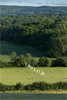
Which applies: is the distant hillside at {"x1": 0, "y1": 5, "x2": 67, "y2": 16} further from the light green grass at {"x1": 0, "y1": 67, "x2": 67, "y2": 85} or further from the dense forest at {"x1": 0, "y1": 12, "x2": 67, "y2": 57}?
the light green grass at {"x1": 0, "y1": 67, "x2": 67, "y2": 85}

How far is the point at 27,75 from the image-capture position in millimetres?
15352

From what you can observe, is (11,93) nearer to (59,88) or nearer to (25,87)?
(25,87)

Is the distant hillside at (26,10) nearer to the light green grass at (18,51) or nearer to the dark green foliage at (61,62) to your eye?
the light green grass at (18,51)

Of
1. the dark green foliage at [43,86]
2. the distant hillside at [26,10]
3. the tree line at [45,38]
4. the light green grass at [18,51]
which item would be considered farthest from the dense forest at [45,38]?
the distant hillside at [26,10]

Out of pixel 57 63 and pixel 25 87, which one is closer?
pixel 25 87

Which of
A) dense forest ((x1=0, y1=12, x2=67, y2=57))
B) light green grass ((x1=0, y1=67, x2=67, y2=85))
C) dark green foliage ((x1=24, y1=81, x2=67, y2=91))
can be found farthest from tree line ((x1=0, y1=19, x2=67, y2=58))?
dark green foliage ((x1=24, y1=81, x2=67, y2=91))

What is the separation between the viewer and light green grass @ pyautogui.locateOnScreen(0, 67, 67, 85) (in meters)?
13.8

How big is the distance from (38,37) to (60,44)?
8.58 m

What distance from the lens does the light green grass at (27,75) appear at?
13.8 meters

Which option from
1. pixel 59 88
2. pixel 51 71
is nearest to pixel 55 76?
pixel 51 71

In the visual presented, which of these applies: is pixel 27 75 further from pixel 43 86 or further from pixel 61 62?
pixel 61 62

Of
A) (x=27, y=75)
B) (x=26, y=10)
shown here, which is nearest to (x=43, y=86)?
(x=27, y=75)

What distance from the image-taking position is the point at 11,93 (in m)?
11.0

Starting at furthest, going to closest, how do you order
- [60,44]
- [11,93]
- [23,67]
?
[60,44] → [23,67] → [11,93]
